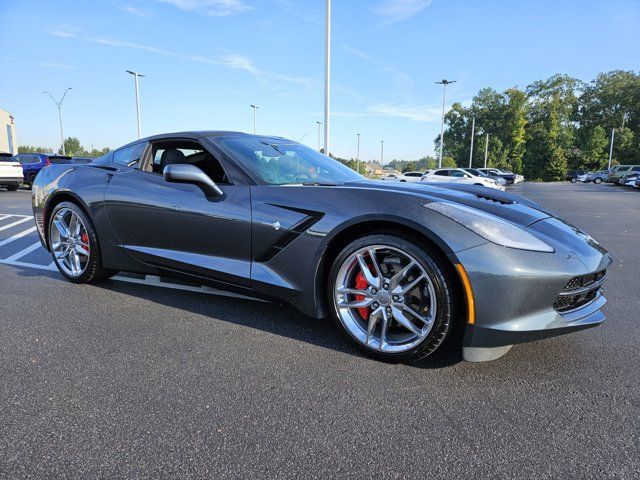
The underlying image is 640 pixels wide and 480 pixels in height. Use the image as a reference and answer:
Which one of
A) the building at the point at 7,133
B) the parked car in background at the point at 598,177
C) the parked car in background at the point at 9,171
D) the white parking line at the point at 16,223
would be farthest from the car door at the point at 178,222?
the building at the point at 7,133

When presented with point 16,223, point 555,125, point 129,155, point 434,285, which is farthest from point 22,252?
point 555,125

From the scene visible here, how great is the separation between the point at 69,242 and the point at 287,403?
118 inches

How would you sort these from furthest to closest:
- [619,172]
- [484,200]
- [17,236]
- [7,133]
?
1. [7,133]
2. [619,172]
3. [17,236]
4. [484,200]

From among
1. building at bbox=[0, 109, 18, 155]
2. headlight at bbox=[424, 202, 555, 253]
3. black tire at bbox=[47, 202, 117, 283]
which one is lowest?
black tire at bbox=[47, 202, 117, 283]

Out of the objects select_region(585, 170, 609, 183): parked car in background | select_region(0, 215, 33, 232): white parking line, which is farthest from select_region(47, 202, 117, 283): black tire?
select_region(585, 170, 609, 183): parked car in background

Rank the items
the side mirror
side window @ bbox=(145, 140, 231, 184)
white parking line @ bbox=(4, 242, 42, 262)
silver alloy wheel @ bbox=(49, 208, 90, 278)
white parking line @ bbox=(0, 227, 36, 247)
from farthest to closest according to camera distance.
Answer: white parking line @ bbox=(0, 227, 36, 247) → white parking line @ bbox=(4, 242, 42, 262) → silver alloy wheel @ bbox=(49, 208, 90, 278) → side window @ bbox=(145, 140, 231, 184) → the side mirror

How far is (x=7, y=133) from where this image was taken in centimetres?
5266

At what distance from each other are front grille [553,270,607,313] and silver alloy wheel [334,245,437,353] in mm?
635

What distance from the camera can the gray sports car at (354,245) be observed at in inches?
82.7

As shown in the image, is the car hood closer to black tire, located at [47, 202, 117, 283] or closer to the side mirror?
the side mirror

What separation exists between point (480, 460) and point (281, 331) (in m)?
1.55

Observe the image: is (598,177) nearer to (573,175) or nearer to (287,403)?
(573,175)

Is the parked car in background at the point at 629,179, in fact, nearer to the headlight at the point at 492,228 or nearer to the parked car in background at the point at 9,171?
the headlight at the point at 492,228

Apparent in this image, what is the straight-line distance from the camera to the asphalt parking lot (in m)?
1.61
